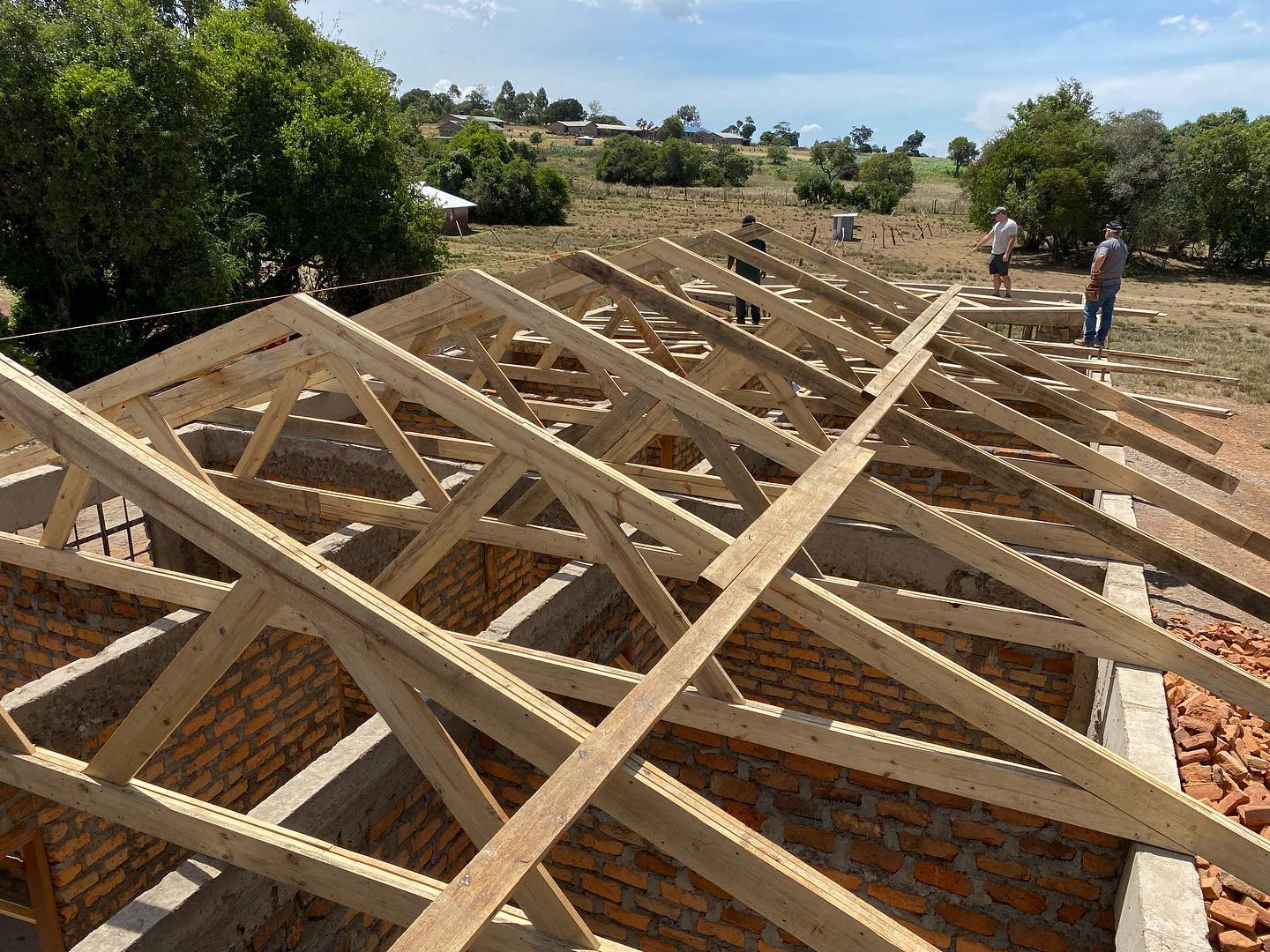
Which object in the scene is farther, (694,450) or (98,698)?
(694,450)

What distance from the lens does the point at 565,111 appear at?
465 feet

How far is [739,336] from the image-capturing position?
17.2 ft

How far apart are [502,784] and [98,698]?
1.93m

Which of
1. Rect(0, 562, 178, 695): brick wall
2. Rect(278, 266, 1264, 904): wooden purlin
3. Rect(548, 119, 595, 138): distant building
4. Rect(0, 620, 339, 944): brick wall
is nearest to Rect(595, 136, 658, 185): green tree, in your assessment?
Rect(548, 119, 595, 138): distant building

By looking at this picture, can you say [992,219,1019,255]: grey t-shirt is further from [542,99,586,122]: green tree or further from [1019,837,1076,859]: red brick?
[542,99,586,122]: green tree

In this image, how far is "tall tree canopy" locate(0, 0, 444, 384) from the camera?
1297cm

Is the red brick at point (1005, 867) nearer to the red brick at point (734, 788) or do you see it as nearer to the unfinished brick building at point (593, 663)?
the unfinished brick building at point (593, 663)

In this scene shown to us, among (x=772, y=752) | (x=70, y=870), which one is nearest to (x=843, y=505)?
(x=772, y=752)

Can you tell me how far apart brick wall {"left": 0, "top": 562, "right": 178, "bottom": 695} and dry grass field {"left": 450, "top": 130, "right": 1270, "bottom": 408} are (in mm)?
11380

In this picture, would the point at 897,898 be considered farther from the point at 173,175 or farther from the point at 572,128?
the point at 572,128

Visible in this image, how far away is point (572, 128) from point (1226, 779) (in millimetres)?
130598

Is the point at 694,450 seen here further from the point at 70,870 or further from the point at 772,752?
the point at 70,870

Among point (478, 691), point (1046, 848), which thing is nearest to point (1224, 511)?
point (1046, 848)

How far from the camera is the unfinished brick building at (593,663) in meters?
2.54
